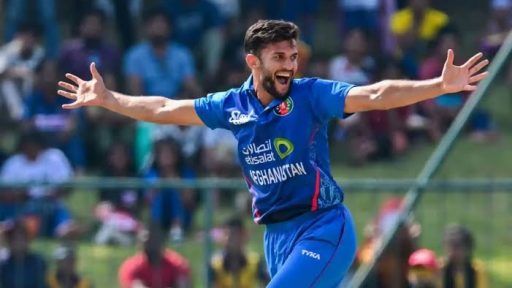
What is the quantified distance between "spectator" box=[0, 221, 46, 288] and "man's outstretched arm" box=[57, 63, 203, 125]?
3165mm

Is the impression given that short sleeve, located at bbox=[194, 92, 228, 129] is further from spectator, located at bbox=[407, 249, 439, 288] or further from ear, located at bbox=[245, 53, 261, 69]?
spectator, located at bbox=[407, 249, 439, 288]

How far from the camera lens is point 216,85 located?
15844 millimetres

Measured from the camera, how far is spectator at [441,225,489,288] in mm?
10867

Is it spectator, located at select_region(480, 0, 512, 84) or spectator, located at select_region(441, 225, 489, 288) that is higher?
spectator, located at select_region(480, 0, 512, 84)

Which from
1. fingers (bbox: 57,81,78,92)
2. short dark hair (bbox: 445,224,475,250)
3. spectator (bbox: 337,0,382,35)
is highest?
spectator (bbox: 337,0,382,35)

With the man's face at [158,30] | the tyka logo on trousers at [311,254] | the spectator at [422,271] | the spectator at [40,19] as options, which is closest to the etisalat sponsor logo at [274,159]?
the tyka logo on trousers at [311,254]

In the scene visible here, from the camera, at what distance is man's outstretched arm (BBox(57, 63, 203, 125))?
8500mm

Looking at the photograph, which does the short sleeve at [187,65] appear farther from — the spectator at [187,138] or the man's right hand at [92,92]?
the man's right hand at [92,92]

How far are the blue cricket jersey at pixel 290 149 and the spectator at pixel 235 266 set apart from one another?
3.17 metres

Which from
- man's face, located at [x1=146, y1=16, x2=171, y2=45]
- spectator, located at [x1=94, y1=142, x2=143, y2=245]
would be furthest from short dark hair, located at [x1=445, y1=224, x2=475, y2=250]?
man's face, located at [x1=146, y1=16, x2=171, y2=45]

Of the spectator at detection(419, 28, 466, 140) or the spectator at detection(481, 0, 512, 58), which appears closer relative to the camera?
the spectator at detection(419, 28, 466, 140)

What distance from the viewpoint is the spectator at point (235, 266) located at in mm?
11398

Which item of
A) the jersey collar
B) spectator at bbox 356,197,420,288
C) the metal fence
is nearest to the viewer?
the jersey collar

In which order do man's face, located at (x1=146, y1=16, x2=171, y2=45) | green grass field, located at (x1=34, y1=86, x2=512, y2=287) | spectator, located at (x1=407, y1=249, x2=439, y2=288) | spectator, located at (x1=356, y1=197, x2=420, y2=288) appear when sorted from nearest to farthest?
spectator, located at (x1=356, y1=197, x2=420, y2=288), spectator, located at (x1=407, y1=249, x2=439, y2=288), green grass field, located at (x1=34, y1=86, x2=512, y2=287), man's face, located at (x1=146, y1=16, x2=171, y2=45)
